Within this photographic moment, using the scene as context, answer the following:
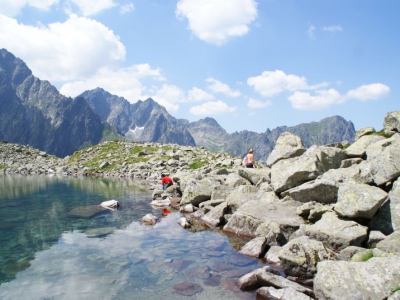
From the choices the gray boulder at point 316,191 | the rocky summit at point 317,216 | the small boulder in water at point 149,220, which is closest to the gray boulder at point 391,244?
the rocky summit at point 317,216

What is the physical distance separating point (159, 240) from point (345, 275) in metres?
12.8

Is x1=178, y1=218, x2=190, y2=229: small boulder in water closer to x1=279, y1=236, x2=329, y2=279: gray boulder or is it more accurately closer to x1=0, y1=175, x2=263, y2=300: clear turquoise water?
x1=0, y1=175, x2=263, y2=300: clear turquoise water

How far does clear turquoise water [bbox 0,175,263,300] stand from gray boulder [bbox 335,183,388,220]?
6.08 meters

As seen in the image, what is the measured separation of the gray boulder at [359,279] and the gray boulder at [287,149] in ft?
64.2

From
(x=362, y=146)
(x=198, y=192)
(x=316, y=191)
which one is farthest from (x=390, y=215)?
(x=198, y=192)

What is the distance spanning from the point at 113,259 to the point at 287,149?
21.3 m

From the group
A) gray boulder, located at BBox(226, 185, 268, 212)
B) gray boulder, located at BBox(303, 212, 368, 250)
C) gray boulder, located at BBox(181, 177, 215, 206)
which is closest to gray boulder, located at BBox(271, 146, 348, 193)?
gray boulder, located at BBox(226, 185, 268, 212)

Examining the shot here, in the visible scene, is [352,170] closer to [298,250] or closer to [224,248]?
[298,250]

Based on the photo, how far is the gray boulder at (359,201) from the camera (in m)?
17.7

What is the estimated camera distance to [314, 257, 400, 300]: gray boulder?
453 inches

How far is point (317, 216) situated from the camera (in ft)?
67.3

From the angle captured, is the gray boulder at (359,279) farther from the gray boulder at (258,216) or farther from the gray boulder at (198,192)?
the gray boulder at (198,192)

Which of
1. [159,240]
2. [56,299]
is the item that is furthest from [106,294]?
[159,240]

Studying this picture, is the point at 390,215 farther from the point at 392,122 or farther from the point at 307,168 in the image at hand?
the point at 392,122
